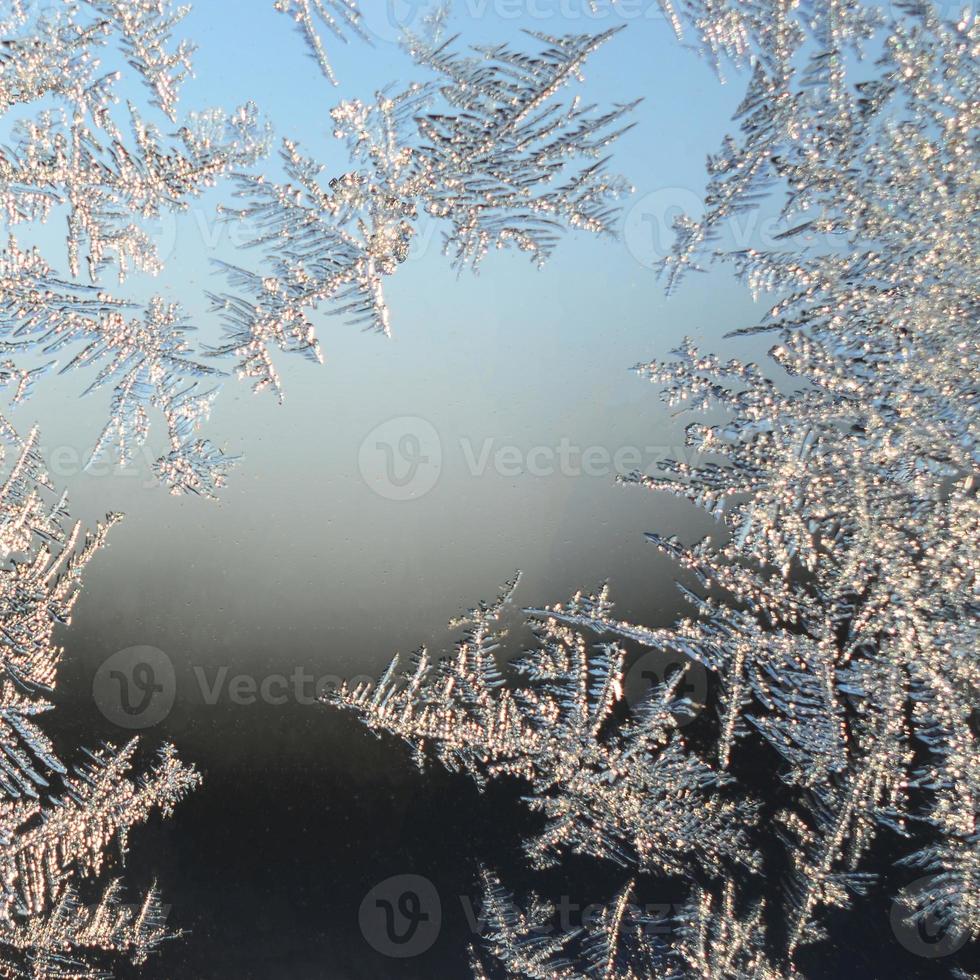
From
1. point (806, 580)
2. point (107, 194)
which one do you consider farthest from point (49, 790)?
point (806, 580)

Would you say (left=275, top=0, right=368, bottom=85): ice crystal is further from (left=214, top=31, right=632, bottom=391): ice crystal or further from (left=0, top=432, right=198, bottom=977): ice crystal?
(left=0, top=432, right=198, bottom=977): ice crystal

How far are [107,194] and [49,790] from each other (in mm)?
366

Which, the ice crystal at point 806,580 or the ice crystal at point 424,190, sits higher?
the ice crystal at point 424,190

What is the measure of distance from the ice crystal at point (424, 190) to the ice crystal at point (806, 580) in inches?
2.9

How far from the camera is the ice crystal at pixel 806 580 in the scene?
40 centimetres

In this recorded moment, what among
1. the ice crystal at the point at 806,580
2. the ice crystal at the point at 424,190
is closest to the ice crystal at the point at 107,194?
the ice crystal at the point at 424,190

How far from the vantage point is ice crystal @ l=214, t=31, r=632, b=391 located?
0.42 metres

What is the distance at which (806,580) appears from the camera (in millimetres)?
424

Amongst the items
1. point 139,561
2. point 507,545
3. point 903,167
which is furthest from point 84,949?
point 903,167

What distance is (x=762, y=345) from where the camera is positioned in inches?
16.7

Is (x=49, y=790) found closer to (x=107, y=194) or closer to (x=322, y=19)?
(x=107, y=194)

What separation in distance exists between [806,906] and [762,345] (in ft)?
1.04

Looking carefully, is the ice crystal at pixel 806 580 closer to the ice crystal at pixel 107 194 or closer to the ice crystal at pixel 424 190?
the ice crystal at pixel 424 190

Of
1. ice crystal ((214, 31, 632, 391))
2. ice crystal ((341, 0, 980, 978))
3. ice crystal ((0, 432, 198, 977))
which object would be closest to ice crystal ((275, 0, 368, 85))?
ice crystal ((214, 31, 632, 391))
